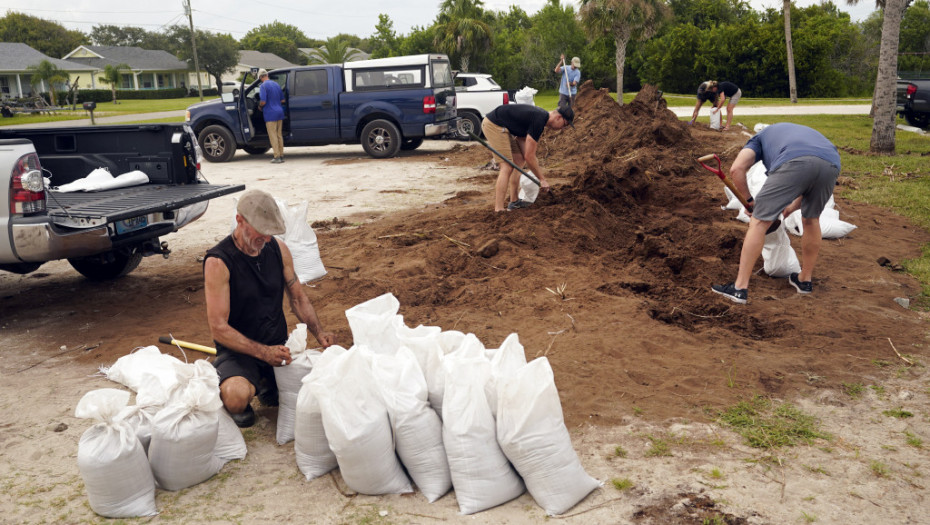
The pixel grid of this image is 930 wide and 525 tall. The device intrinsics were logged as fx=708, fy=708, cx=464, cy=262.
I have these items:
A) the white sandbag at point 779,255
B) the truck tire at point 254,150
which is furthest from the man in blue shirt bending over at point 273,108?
the white sandbag at point 779,255

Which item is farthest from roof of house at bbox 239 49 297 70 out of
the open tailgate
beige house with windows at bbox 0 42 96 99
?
the open tailgate

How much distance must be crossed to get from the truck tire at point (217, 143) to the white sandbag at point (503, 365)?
42.6 feet

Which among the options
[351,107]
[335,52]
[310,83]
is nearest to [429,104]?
[351,107]

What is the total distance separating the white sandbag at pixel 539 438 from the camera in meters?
2.84

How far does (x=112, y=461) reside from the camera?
2814 mm

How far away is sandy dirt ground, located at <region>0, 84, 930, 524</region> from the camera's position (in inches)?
117

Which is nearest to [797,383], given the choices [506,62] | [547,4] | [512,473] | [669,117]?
[512,473]

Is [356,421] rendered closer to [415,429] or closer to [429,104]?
[415,429]


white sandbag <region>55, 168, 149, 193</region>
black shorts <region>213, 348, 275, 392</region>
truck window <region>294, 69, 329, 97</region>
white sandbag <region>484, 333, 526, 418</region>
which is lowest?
black shorts <region>213, 348, 275, 392</region>

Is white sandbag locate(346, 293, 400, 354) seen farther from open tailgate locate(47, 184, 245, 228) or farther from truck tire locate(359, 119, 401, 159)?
truck tire locate(359, 119, 401, 159)

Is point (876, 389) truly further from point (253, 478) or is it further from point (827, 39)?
point (827, 39)

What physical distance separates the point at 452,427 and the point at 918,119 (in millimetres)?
18852

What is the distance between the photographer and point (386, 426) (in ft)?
9.83

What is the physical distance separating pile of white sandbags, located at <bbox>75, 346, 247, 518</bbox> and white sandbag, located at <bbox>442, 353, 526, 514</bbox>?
3.43ft
